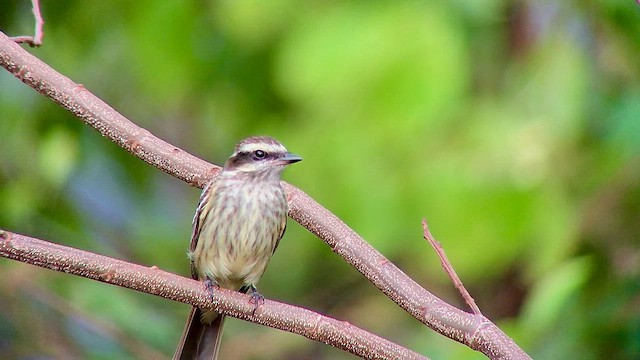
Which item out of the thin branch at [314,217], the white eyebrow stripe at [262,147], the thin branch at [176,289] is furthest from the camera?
the white eyebrow stripe at [262,147]

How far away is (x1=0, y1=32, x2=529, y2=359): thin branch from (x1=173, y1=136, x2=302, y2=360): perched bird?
0.85 meters

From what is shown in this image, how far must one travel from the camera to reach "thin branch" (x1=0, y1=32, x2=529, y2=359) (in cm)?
319

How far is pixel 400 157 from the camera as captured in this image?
419cm

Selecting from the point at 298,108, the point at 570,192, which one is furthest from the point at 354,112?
the point at 570,192

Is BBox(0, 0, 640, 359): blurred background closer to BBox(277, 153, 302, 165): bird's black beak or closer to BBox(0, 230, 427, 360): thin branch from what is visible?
BBox(277, 153, 302, 165): bird's black beak

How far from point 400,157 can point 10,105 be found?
194cm

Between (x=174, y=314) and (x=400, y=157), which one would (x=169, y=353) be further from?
(x=400, y=157)

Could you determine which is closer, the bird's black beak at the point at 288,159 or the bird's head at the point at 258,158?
the bird's black beak at the point at 288,159

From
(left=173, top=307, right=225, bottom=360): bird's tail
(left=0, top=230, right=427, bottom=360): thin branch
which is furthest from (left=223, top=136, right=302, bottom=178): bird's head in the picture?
(left=0, top=230, right=427, bottom=360): thin branch

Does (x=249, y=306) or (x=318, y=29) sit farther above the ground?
(x=318, y=29)

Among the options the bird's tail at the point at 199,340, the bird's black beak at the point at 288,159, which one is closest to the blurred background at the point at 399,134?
the bird's black beak at the point at 288,159

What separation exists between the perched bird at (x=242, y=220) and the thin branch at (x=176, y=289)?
120cm

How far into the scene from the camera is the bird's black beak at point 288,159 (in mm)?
4290

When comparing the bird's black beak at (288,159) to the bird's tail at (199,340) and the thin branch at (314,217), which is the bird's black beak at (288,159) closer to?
the thin branch at (314,217)
